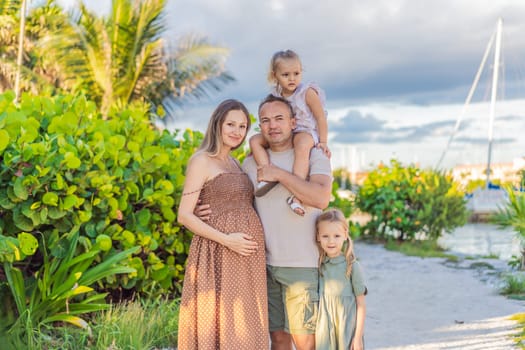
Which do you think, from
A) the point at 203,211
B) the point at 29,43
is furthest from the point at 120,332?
the point at 29,43

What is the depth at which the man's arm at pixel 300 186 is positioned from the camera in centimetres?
317

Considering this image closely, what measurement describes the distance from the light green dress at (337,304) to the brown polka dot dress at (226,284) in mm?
307

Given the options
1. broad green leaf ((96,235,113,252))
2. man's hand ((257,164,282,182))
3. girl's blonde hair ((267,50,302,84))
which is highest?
girl's blonde hair ((267,50,302,84))

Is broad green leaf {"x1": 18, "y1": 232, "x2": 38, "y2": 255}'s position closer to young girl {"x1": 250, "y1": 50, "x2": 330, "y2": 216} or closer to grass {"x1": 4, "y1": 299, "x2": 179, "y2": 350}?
grass {"x1": 4, "y1": 299, "x2": 179, "y2": 350}

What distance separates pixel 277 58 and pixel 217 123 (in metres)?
0.87

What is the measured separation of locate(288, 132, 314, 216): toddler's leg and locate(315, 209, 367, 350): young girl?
176 mm

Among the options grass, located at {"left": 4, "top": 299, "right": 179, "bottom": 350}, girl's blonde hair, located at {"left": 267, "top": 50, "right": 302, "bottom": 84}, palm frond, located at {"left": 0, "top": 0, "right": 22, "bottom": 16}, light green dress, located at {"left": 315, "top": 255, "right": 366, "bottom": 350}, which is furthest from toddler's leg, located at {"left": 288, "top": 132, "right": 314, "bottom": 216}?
palm frond, located at {"left": 0, "top": 0, "right": 22, "bottom": 16}

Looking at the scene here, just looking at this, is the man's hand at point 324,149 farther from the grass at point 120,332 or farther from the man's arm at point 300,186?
the grass at point 120,332

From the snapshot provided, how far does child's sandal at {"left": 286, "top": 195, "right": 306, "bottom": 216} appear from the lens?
322cm

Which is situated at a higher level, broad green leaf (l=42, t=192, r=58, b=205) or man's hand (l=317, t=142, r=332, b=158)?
man's hand (l=317, t=142, r=332, b=158)

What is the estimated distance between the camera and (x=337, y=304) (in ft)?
10.8

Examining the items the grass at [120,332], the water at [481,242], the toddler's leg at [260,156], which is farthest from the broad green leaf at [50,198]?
the water at [481,242]

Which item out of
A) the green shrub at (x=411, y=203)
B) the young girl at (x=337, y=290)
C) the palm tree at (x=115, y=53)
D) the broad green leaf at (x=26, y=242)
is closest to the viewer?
the young girl at (x=337, y=290)

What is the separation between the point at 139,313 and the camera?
4.65 m
